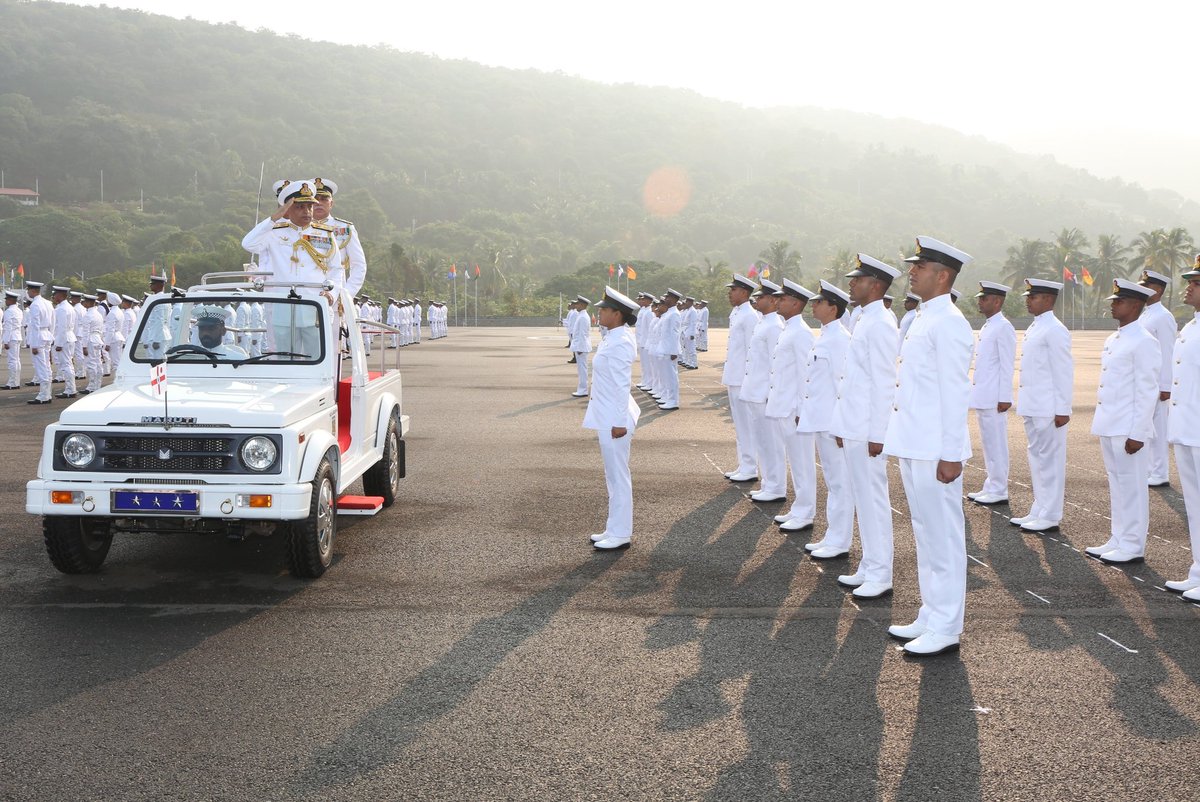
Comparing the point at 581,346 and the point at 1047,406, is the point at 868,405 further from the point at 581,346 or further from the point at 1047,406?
the point at 581,346

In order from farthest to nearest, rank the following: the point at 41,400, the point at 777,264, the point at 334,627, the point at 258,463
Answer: the point at 777,264 < the point at 41,400 < the point at 258,463 < the point at 334,627

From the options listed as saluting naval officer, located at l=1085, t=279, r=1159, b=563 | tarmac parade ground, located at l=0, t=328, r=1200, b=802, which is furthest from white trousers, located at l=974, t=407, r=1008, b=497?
saluting naval officer, located at l=1085, t=279, r=1159, b=563

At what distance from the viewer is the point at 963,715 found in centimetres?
478

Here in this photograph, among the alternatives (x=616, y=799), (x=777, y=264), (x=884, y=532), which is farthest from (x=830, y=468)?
(x=777, y=264)

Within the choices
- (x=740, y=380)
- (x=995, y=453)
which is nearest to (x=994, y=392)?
(x=995, y=453)

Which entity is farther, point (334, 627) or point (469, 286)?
point (469, 286)

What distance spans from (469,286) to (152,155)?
320ft

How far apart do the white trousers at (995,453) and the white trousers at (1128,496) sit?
189cm

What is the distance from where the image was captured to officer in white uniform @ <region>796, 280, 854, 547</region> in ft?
25.6

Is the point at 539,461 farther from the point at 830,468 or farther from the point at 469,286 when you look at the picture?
the point at 469,286

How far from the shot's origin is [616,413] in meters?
7.98

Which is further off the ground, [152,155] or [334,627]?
[152,155]

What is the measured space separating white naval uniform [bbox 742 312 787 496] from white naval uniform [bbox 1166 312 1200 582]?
340cm

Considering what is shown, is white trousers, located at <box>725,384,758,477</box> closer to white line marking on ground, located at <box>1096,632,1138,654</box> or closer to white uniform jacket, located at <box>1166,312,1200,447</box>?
white uniform jacket, located at <box>1166,312,1200,447</box>
